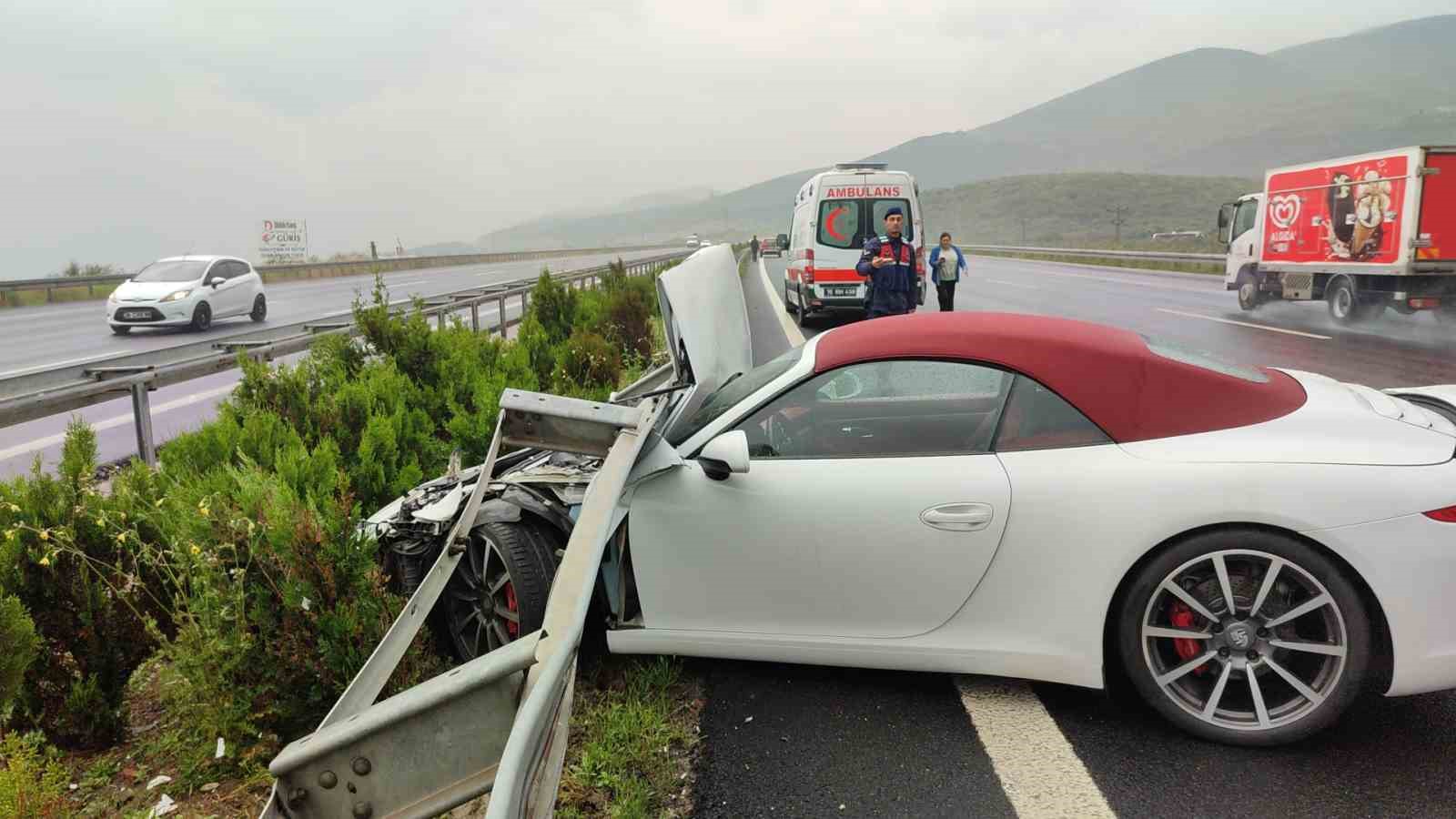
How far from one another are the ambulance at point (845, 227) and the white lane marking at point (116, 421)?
910 centimetres

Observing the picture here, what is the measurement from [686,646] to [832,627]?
0.54m

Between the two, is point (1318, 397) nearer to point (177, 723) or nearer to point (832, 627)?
point (832, 627)

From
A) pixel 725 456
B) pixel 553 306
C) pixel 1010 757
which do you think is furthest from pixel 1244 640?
pixel 553 306

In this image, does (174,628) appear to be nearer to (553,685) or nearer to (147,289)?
(553,685)

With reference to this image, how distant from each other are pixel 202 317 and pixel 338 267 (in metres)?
23.8

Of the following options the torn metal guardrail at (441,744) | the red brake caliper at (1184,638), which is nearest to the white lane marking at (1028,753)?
the red brake caliper at (1184,638)

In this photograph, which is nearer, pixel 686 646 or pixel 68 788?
pixel 68 788

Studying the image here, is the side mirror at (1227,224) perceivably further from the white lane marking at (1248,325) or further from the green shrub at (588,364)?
the green shrub at (588,364)

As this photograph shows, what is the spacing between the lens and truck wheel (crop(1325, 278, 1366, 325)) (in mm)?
16797

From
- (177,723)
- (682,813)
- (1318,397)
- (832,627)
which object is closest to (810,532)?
(832,627)

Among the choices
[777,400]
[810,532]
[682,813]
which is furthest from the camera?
[777,400]

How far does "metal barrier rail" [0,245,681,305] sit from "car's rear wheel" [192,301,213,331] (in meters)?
4.38

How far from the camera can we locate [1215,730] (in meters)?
3.19

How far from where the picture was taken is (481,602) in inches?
150
